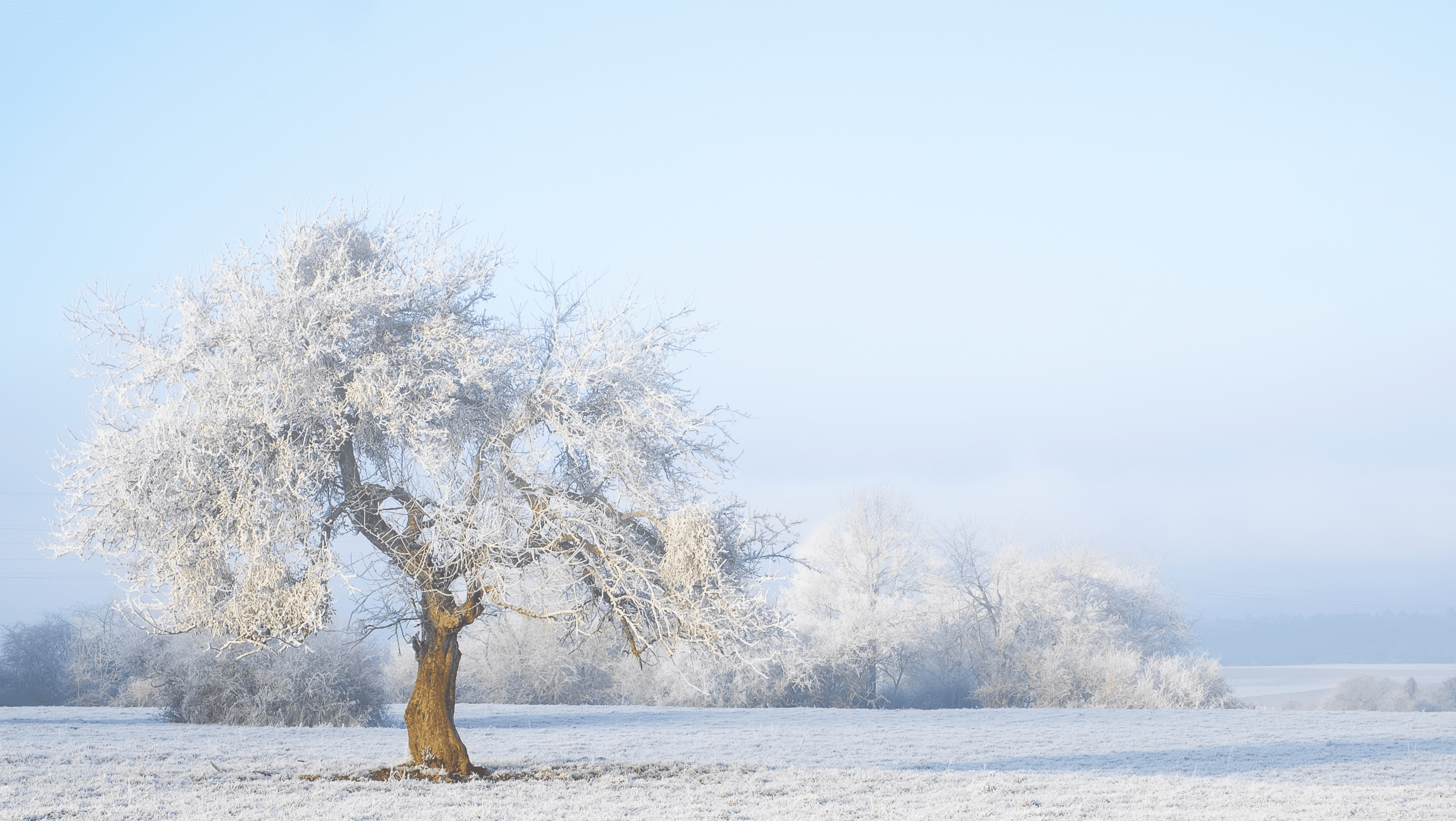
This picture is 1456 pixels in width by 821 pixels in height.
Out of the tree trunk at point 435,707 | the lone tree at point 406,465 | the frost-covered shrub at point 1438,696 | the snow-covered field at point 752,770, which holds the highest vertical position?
the lone tree at point 406,465

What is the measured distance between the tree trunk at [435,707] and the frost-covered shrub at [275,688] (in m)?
16.0

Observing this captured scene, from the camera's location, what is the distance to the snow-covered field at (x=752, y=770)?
1215 cm

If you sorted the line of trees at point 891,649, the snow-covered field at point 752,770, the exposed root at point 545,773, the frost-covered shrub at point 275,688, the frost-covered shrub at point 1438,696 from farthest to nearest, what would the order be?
the frost-covered shrub at point 1438,696 → the line of trees at point 891,649 → the frost-covered shrub at point 275,688 → the exposed root at point 545,773 → the snow-covered field at point 752,770

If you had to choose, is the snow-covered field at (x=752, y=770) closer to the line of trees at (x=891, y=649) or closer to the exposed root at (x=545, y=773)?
the exposed root at (x=545, y=773)

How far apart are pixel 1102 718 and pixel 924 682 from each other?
12.8 metres

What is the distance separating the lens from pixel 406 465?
46.0 feet

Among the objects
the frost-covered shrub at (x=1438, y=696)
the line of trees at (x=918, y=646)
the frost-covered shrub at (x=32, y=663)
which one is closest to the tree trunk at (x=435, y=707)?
the line of trees at (x=918, y=646)

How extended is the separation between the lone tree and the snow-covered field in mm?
1980

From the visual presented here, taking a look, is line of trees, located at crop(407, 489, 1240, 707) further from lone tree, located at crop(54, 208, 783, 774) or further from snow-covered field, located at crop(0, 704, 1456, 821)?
lone tree, located at crop(54, 208, 783, 774)

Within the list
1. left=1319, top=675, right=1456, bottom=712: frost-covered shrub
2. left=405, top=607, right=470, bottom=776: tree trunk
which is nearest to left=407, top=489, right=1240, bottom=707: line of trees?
left=1319, top=675, right=1456, bottom=712: frost-covered shrub

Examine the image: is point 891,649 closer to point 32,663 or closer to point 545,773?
point 545,773

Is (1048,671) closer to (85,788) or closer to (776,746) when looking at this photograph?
(776,746)

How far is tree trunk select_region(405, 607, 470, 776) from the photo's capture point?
1413 cm

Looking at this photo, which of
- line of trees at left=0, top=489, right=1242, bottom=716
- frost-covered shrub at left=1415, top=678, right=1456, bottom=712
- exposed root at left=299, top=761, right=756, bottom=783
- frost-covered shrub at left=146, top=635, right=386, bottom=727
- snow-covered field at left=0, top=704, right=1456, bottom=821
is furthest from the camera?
frost-covered shrub at left=1415, top=678, right=1456, bottom=712
